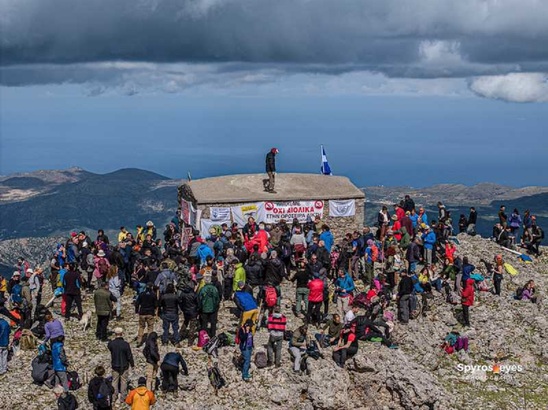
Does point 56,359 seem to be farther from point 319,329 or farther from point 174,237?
point 174,237

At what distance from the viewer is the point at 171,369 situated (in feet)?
65.3

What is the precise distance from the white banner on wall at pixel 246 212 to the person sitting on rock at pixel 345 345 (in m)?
13.7

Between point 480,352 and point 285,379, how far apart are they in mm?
9405

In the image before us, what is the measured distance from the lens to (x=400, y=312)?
26.6 metres

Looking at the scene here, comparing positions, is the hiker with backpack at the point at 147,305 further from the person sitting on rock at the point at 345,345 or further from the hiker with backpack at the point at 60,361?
the person sitting on rock at the point at 345,345

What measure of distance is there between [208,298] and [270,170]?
14726 mm

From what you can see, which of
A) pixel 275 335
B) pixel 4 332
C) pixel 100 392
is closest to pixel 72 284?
pixel 4 332

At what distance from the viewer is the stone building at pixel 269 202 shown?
34906mm

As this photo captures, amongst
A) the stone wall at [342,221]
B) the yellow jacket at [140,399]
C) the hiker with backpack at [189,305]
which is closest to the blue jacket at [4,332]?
the hiker with backpack at [189,305]

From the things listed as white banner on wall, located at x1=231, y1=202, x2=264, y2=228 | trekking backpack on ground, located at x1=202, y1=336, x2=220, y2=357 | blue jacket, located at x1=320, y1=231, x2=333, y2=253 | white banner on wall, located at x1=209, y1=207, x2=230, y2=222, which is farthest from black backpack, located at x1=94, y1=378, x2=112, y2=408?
white banner on wall, located at x1=231, y1=202, x2=264, y2=228

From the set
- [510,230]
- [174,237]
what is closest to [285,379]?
[174,237]

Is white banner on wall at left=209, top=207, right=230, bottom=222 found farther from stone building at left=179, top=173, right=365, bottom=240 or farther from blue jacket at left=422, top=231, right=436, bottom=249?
blue jacket at left=422, top=231, right=436, bottom=249

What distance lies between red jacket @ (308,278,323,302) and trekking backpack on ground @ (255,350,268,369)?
317cm

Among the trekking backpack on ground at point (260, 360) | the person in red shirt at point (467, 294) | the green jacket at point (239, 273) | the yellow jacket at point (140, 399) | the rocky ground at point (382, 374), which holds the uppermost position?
the green jacket at point (239, 273)
